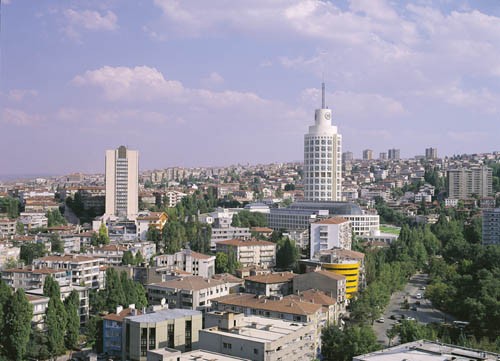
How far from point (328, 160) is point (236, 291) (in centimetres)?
1079

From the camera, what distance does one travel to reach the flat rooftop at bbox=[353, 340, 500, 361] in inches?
223

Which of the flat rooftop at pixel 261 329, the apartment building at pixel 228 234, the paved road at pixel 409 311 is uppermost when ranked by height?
the apartment building at pixel 228 234

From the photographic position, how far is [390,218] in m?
23.9

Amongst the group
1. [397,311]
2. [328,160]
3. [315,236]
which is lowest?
[397,311]

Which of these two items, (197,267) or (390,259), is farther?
(390,259)

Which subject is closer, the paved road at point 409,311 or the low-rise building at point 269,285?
the paved road at point 409,311

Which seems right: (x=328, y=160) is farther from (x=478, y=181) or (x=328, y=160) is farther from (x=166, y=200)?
(x=478, y=181)

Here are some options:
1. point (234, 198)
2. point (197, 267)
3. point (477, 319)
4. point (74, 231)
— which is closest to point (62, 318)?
point (197, 267)

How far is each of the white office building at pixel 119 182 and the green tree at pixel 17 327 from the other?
1268cm

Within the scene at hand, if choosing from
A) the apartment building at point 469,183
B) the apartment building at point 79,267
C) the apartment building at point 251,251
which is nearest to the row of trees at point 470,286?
the apartment building at point 251,251

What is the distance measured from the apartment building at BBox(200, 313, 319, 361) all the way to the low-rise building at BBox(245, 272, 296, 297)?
274cm

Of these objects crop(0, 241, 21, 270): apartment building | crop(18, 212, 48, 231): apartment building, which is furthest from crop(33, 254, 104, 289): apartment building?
crop(18, 212, 48, 231): apartment building

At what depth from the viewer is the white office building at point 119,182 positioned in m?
20.6

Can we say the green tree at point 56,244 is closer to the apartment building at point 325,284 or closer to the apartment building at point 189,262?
the apartment building at point 189,262
